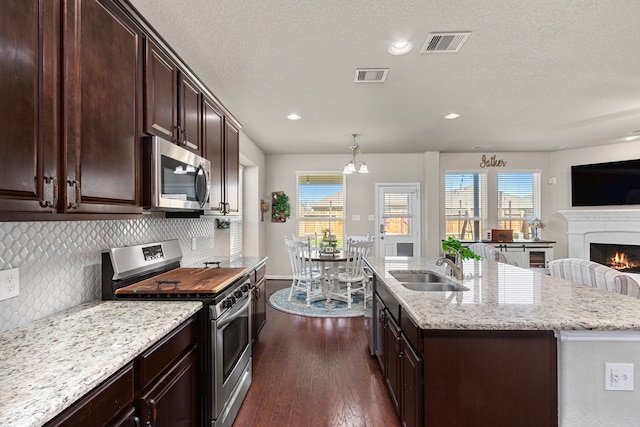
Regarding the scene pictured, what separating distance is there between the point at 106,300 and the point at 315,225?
4.66 meters

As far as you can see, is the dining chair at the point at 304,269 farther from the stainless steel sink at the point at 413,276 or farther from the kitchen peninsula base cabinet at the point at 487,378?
the kitchen peninsula base cabinet at the point at 487,378

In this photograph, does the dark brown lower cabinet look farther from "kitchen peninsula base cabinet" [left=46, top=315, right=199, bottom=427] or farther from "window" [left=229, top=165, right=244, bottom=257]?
"window" [left=229, top=165, right=244, bottom=257]

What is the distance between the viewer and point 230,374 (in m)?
1.97

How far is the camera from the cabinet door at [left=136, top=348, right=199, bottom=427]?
1190 mm

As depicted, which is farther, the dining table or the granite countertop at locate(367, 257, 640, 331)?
the dining table

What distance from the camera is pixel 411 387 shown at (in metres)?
1.54

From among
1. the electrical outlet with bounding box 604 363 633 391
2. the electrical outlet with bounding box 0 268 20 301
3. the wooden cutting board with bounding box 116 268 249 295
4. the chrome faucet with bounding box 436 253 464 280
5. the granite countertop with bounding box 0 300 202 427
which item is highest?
the electrical outlet with bounding box 0 268 20 301

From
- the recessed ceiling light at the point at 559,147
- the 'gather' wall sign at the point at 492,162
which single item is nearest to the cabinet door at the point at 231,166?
the 'gather' wall sign at the point at 492,162

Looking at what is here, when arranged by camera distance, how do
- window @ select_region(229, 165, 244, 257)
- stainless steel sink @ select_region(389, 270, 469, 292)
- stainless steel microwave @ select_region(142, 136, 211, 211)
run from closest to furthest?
stainless steel microwave @ select_region(142, 136, 211, 211) → stainless steel sink @ select_region(389, 270, 469, 292) → window @ select_region(229, 165, 244, 257)

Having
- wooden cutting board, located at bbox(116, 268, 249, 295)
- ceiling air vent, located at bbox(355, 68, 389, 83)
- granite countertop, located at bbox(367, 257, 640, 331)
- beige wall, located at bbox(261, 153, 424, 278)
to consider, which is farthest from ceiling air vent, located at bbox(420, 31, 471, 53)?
beige wall, located at bbox(261, 153, 424, 278)

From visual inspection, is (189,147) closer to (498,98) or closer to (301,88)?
(301,88)

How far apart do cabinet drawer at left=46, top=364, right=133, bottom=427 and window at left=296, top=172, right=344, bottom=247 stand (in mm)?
5158

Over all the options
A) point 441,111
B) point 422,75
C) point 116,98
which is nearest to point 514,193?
point 441,111

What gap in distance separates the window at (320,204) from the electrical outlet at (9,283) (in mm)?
4990
